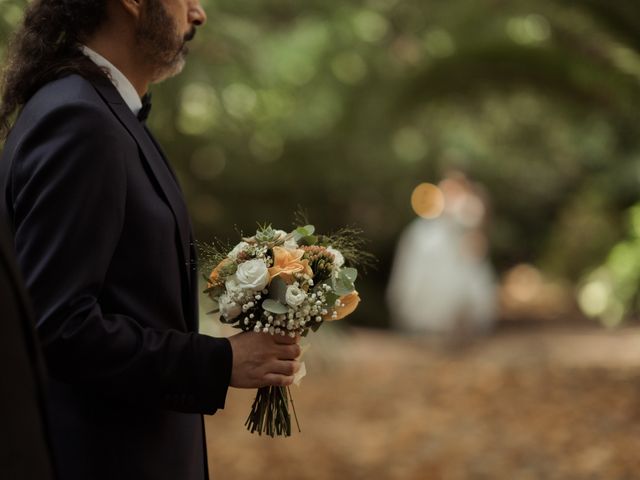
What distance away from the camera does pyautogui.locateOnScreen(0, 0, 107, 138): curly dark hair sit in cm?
228

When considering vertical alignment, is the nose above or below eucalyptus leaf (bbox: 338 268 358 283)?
above

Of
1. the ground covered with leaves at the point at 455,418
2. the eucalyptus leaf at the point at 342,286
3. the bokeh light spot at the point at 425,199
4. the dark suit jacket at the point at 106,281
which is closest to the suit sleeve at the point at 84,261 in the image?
the dark suit jacket at the point at 106,281

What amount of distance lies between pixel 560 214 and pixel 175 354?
559 inches

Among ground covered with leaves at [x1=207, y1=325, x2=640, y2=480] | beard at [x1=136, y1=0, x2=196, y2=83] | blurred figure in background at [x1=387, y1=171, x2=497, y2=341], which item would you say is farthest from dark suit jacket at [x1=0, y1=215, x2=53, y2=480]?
blurred figure in background at [x1=387, y1=171, x2=497, y2=341]

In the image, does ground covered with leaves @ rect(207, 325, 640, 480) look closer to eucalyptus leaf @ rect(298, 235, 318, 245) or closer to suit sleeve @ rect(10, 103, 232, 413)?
eucalyptus leaf @ rect(298, 235, 318, 245)

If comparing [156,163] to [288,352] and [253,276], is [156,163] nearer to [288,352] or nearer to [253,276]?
[253,276]

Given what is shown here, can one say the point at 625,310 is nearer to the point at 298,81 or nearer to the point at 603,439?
the point at 298,81

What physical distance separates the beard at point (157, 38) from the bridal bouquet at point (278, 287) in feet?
1.53

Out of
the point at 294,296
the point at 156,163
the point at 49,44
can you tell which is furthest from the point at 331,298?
the point at 49,44

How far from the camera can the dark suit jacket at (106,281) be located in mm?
1973

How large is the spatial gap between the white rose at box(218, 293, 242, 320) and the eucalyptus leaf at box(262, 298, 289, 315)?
0.07 metres

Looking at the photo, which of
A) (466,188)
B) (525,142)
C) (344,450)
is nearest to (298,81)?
(466,188)

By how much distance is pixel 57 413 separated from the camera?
2135mm

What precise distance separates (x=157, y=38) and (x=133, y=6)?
3.5 inches
